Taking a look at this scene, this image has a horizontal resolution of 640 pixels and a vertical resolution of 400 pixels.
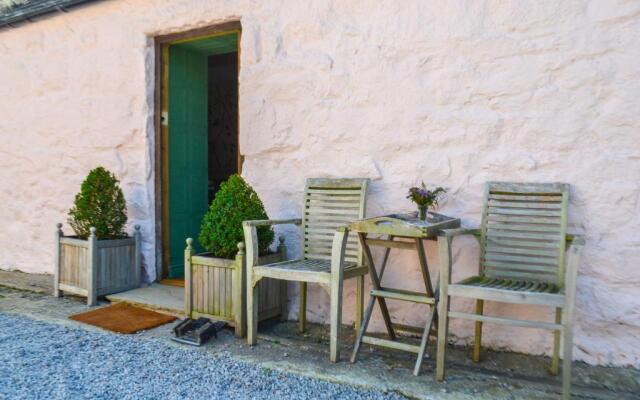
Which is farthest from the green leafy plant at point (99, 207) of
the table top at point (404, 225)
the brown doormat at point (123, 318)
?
the table top at point (404, 225)

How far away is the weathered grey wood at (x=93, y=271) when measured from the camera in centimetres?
419

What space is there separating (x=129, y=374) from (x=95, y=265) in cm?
167

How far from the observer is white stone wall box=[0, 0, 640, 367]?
2896mm

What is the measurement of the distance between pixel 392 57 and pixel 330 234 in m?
1.29

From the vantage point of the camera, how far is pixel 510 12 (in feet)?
10.3

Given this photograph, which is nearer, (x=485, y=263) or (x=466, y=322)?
(x=485, y=263)

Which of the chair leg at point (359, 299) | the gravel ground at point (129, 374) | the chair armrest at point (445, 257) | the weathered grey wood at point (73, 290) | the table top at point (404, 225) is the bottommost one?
the gravel ground at point (129, 374)

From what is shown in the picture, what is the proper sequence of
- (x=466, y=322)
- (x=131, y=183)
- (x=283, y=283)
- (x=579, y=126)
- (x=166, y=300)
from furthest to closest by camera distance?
(x=131, y=183)
(x=166, y=300)
(x=283, y=283)
(x=466, y=322)
(x=579, y=126)

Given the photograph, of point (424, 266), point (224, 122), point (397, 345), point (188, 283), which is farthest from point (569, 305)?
point (224, 122)

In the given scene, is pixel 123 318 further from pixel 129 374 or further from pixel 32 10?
pixel 32 10

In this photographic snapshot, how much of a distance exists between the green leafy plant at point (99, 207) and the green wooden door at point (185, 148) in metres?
0.50

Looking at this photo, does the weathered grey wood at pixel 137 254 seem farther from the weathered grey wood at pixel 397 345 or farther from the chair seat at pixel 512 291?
the chair seat at pixel 512 291

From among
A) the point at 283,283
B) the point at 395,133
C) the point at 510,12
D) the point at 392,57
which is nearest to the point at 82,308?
the point at 283,283

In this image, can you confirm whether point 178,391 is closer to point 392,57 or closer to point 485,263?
point 485,263
